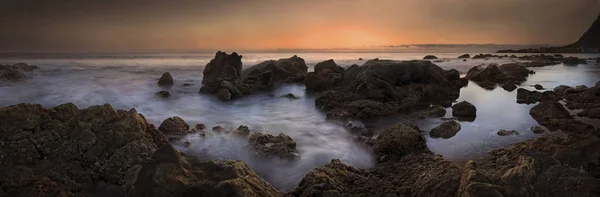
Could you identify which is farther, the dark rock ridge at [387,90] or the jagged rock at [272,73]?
the jagged rock at [272,73]

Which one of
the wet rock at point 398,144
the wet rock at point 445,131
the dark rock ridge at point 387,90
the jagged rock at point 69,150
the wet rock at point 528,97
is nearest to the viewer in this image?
the jagged rock at point 69,150

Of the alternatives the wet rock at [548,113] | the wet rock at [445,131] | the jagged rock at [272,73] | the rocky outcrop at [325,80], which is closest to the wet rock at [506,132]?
the wet rock at [445,131]

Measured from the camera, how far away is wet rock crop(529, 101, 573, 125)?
12.7m

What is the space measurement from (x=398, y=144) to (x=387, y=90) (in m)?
9.87

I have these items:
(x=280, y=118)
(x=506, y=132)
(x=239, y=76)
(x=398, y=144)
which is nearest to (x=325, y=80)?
(x=239, y=76)

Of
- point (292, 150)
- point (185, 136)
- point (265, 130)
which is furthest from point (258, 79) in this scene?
point (292, 150)

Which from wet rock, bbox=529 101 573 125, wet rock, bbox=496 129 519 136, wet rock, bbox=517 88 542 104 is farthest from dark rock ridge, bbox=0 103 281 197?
wet rock, bbox=517 88 542 104

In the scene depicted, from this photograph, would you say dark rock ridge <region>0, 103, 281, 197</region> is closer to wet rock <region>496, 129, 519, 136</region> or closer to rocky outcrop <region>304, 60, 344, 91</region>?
wet rock <region>496, 129, 519, 136</region>

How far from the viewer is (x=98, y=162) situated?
7.10 m

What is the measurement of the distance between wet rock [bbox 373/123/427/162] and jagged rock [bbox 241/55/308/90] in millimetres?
17154

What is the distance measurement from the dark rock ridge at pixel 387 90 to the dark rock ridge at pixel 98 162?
9119mm

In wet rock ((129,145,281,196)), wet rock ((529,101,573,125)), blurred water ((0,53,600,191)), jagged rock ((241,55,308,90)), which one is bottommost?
blurred water ((0,53,600,191))

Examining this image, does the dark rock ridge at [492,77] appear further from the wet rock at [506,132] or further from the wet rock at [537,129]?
the wet rock at [506,132]

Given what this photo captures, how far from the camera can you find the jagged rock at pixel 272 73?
26.4 meters
